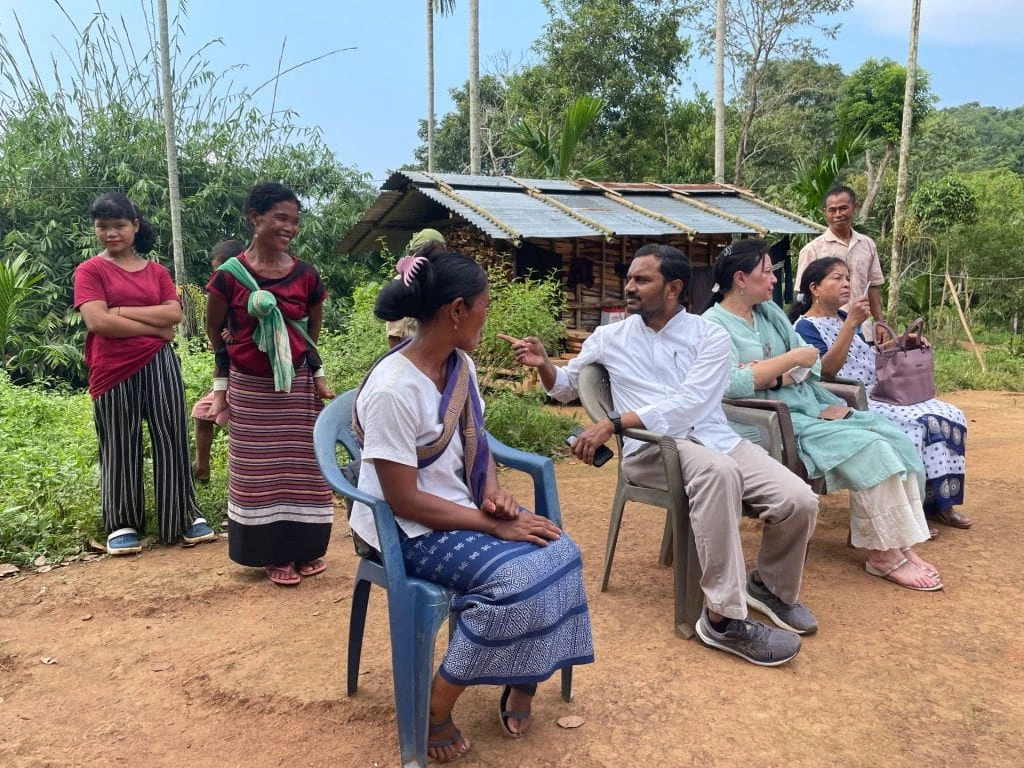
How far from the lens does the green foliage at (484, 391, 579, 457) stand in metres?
6.03

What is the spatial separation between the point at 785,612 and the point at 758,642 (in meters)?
0.33

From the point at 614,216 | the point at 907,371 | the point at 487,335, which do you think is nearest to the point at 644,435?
the point at 907,371

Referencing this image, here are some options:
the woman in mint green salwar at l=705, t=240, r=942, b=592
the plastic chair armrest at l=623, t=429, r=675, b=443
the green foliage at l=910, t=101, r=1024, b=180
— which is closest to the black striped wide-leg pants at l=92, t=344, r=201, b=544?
the plastic chair armrest at l=623, t=429, r=675, b=443

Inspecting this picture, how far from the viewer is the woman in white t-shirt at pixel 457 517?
1963 millimetres

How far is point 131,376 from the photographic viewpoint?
12.4 ft

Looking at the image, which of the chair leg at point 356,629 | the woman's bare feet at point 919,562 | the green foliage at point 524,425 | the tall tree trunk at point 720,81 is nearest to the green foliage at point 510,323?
the green foliage at point 524,425

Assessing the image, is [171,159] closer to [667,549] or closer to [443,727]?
[667,549]

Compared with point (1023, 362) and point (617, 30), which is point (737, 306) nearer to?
point (1023, 362)

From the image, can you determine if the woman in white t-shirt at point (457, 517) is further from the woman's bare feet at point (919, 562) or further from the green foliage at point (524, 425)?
the green foliage at point (524, 425)

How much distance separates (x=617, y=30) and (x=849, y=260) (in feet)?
45.9

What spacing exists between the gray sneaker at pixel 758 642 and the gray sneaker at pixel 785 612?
175mm

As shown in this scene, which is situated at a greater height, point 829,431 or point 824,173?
point 824,173

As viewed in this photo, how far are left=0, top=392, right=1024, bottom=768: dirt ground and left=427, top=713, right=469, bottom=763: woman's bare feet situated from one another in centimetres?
7

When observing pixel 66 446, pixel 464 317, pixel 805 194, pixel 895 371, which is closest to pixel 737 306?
pixel 895 371
